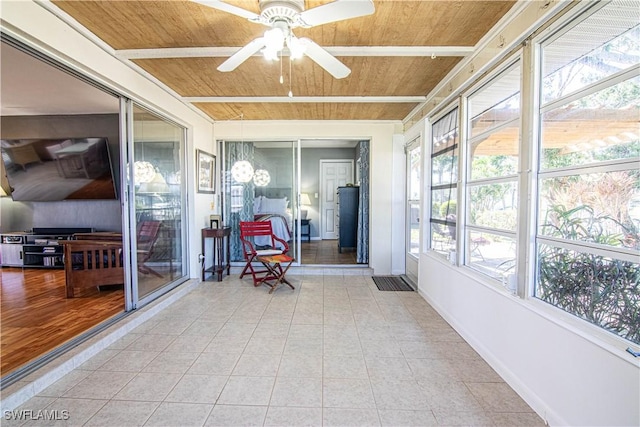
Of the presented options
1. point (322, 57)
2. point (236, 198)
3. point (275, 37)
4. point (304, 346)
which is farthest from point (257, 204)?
point (275, 37)

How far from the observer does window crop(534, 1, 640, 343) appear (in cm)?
125

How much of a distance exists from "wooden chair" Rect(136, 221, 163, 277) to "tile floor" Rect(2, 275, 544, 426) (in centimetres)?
52

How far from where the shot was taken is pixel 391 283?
13.8ft

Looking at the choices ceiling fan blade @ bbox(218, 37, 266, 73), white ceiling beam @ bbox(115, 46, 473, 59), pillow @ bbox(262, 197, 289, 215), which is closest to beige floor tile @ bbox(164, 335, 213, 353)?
ceiling fan blade @ bbox(218, 37, 266, 73)

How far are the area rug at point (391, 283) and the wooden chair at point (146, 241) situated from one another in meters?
2.84

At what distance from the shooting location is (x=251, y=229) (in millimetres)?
4434

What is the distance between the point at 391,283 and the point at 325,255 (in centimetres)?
175

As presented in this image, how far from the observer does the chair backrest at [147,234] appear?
2.99m

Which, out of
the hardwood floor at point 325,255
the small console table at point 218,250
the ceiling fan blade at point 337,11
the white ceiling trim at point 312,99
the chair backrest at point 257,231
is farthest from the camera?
the hardwood floor at point 325,255

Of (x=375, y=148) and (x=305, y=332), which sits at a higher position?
(x=375, y=148)

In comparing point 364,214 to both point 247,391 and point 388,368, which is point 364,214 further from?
point 247,391

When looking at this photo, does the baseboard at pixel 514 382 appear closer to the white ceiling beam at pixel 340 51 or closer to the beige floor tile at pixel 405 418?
the beige floor tile at pixel 405 418

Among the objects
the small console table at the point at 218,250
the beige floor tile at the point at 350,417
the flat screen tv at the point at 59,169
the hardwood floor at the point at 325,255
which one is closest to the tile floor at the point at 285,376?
the beige floor tile at the point at 350,417

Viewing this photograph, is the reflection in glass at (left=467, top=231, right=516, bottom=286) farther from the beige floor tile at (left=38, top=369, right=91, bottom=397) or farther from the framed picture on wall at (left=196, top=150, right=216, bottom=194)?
the framed picture on wall at (left=196, top=150, right=216, bottom=194)
